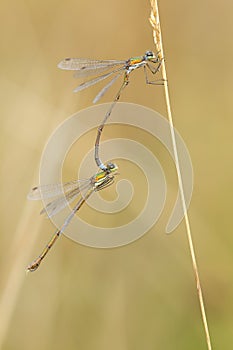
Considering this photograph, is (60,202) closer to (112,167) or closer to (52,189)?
(52,189)

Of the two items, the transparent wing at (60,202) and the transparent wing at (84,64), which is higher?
the transparent wing at (84,64)

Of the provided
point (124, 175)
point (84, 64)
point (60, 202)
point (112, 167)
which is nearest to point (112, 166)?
point (112, 167)

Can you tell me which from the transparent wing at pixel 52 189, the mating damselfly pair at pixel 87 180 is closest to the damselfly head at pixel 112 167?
the mating damselfly pair at pixel 87 180

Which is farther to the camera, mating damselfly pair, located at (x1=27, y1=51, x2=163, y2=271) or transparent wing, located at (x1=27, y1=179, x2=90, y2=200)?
transparent wing, located at (x1=27, y1=179, x2=90, y2=200)

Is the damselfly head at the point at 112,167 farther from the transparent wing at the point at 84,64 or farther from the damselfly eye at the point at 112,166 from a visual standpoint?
the transparent wing at the point at 84,64

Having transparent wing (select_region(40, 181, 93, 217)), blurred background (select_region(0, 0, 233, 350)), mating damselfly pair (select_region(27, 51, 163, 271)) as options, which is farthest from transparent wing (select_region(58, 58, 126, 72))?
transparent wing (select_region(40, 181, 93, 217))

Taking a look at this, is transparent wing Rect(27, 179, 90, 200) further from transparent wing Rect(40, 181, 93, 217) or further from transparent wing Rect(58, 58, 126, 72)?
transparent wing Rect(58, 58, 126, 72)

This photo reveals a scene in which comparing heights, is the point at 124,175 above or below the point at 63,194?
above

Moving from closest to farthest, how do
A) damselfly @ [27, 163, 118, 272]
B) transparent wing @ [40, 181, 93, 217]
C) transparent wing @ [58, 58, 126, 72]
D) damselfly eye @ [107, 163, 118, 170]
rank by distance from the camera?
1. damselfly eye @ [107, 163, 118, 170]
2. damselfly @ [27, 163, 118, 272]
3. transparent wing @ [40, 181, 93, 217]
4. transparent wing @ [58, 58, 126, 72]
